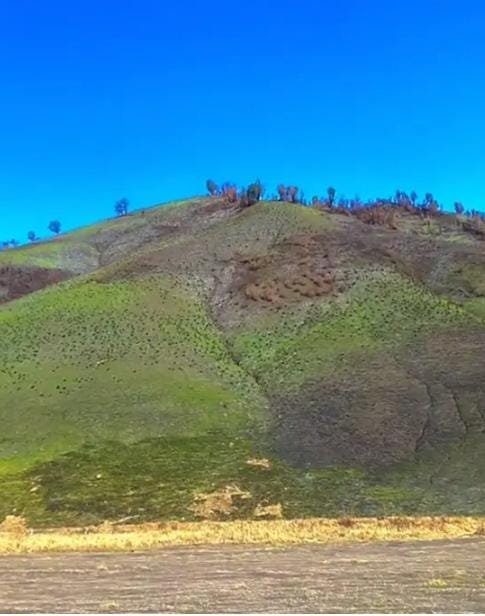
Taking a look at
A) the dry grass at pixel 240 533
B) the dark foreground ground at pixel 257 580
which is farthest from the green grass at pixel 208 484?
the dark foreground ground at pixel 257 580

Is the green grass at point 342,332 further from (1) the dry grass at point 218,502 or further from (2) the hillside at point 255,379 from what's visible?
(1) the dry grass at point 218,502

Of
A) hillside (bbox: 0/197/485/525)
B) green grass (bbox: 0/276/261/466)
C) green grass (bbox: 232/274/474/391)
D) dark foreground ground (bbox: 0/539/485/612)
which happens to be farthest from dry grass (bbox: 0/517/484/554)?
green grass (bbox: 232/274/474/391)

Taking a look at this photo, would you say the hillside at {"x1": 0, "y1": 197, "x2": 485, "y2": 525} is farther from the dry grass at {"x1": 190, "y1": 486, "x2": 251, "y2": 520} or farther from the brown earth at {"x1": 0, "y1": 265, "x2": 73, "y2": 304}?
the brown earth at {"x1": 0, "y1": 265, "x2": 73, "y2": 304}

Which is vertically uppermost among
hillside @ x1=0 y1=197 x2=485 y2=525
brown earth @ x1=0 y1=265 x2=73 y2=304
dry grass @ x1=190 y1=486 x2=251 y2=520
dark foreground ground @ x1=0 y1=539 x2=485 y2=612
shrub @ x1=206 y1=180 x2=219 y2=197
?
shrub @ x1=206 y1=180 x2=219 y2=197

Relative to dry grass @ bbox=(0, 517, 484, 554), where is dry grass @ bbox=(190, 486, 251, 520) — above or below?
above

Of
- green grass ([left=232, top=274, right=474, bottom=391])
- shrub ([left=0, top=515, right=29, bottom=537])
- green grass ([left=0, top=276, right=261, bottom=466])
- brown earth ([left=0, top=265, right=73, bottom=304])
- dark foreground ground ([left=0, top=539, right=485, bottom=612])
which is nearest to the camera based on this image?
dark foreground ground ([left=0, top=539, right=485, bottom=612])

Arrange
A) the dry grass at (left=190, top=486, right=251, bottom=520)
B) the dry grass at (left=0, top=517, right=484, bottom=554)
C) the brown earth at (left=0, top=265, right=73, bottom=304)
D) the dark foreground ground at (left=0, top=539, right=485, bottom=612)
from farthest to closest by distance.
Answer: the brown earth at (left=0, top=265, right=73, bottom=304) → the dry grass at (left=190, top=486, right=251, bottom=520) → the dry grass at (left=0, top=517, right=484, bottom=554) → the dark foreground ground at (left=0, top=539, right=485, bottom=612)
